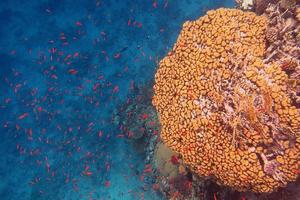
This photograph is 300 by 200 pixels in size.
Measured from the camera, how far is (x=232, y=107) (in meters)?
3.99

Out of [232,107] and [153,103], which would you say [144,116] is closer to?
[153,103]

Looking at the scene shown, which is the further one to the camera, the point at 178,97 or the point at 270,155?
the point at 178,97

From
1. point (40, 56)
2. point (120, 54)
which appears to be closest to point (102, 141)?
point (120, 54)

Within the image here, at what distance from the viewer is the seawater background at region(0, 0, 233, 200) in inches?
367

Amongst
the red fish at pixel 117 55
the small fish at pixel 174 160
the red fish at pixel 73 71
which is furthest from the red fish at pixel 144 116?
the red fish at pixel 73 71

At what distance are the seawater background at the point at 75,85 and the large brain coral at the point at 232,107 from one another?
4.67m

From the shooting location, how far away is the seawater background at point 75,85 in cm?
932

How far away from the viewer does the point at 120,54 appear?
9.76 metres

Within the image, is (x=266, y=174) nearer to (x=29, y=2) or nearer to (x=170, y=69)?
(x=170, y=69)

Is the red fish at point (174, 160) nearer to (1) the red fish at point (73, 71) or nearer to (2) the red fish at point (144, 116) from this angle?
(2) the red fish at point (144, 116)

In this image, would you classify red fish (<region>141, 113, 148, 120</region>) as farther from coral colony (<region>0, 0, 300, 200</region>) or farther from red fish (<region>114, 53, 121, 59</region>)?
red fish (<region>114, 53, 121, 59</region>)

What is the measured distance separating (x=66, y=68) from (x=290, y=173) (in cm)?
851

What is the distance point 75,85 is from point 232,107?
7346mm

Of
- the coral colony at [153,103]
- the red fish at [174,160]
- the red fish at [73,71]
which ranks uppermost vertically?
the red fish at [73,71]
